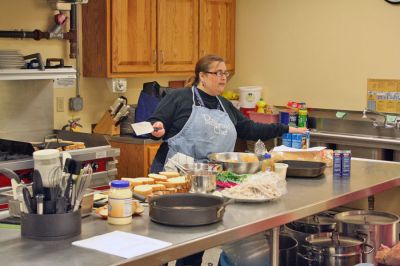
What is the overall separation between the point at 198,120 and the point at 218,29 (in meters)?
2.64

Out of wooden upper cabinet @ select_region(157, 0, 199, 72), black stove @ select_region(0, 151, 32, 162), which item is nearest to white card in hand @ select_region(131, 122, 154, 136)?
black stove @ select_region(0, 151, 32, 162)

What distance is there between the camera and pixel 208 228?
229cm

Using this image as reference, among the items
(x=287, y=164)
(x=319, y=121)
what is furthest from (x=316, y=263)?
(x=319, y=121)

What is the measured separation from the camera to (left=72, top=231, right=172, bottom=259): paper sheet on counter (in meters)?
1.99

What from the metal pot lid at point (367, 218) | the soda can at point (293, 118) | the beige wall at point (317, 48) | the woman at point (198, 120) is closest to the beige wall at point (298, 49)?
the beige wall at point (317, 48)

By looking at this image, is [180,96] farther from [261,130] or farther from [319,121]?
[319,121]

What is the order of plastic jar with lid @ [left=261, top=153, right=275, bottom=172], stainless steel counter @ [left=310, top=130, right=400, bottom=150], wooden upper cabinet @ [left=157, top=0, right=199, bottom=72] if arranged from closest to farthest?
plastic jar with lid @ [left=261, top=153, right=275, bottom=172] < stainless steel counter @ [left=310, top=130, right=400, bottom=150] < wooden upper cabinet @ [left=157, top=0, right=199, bottom=72]

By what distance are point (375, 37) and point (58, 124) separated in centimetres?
281

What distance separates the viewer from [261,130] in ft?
13.4

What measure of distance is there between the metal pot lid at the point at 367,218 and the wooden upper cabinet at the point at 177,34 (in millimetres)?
2778

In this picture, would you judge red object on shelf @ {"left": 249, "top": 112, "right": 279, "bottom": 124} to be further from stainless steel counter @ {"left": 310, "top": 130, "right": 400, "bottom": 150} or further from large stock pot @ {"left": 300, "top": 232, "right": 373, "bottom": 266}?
large stock pot @ {"left": 300, "top": 232, "right": 373, "bottom": 266}

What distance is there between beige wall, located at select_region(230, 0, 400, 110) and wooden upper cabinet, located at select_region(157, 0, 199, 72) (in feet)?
2.36

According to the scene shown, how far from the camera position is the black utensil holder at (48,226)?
2.11m

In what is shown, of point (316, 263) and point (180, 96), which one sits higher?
point (180, 96)
